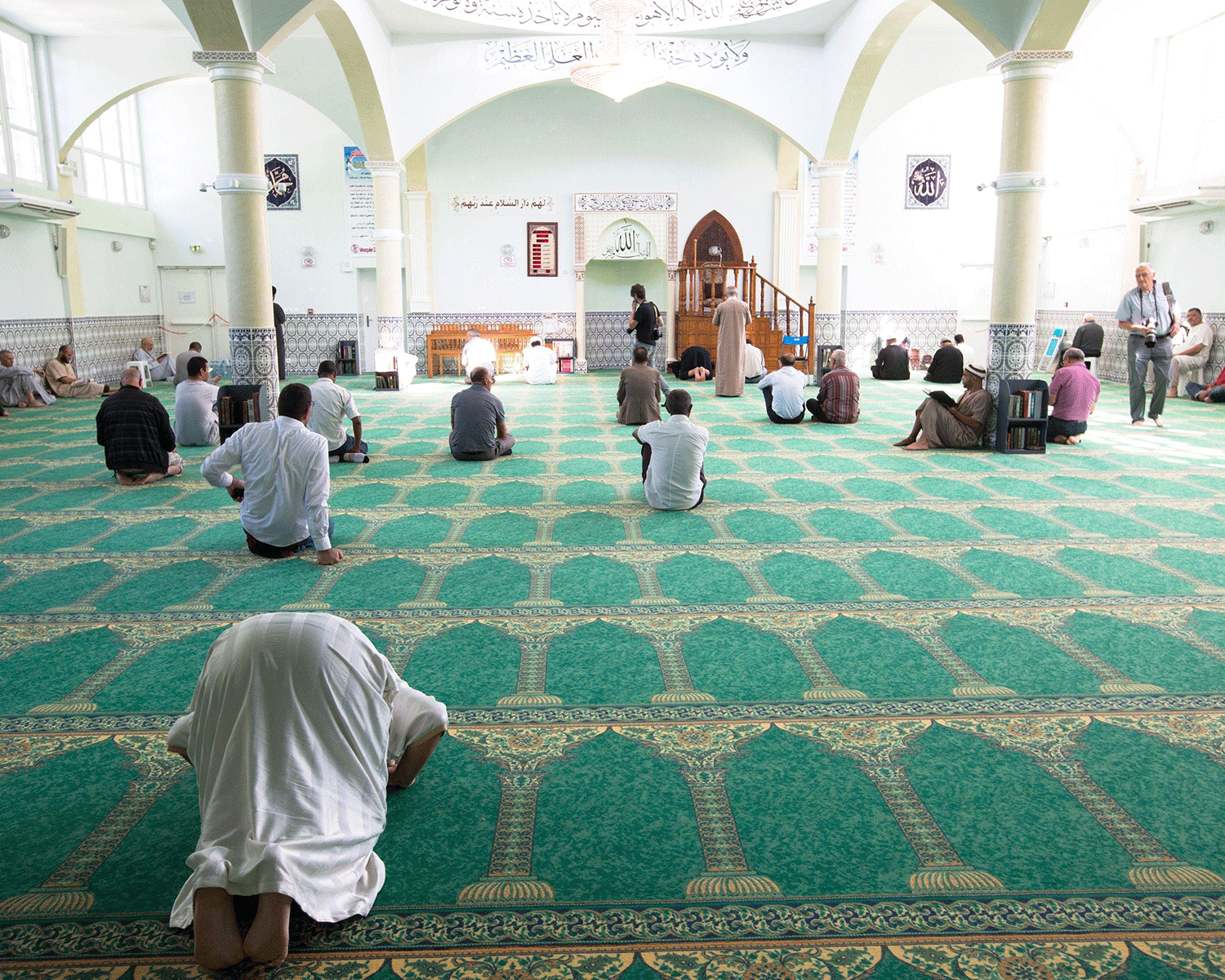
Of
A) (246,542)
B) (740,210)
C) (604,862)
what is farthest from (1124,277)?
(604,862)

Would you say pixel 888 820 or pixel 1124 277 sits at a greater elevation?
pixel 1124 277

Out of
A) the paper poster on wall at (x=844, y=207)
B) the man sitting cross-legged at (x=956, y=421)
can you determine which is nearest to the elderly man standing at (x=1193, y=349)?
the man sitting cross-legged at (x=956, y=421)

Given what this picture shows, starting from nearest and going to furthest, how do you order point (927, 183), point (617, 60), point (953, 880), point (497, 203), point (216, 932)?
point (216, 932), point (953, 880), point (617, 60), point (497, 203), point (927, 183)

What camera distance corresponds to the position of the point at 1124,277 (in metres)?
11.1

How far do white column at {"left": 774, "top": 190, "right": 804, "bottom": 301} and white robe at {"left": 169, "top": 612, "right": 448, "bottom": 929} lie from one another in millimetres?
12400

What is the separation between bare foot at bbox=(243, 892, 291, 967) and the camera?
1.49 metres

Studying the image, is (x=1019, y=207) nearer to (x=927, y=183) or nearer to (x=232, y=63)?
(x=232, y=63)

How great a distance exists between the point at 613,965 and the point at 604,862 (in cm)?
28

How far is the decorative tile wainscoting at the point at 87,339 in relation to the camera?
10.3 m

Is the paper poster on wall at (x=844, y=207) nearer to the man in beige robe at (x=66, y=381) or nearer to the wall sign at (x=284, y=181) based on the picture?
the wall sign at (x=284, y=181)

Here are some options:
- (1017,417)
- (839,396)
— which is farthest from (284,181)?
(1017,417)

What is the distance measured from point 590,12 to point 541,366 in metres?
3.99

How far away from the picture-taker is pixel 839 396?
788 cm

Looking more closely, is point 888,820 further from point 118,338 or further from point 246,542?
point 118,338
